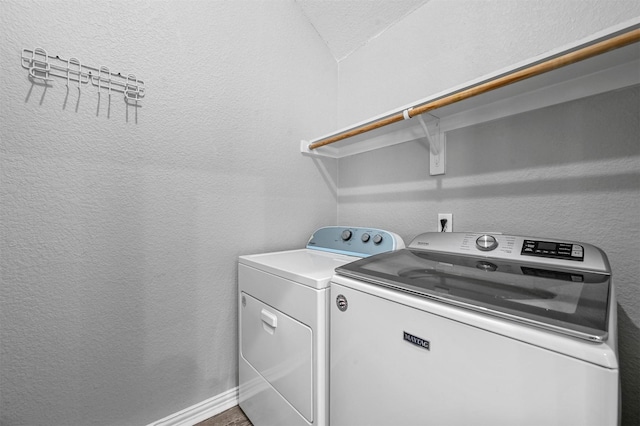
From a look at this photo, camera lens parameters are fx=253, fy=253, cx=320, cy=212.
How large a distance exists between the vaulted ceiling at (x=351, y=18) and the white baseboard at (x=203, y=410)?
236 cm

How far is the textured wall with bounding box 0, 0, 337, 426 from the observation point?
0.93 metres

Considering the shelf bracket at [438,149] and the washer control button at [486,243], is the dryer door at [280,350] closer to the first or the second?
the washer control button at [486,243]

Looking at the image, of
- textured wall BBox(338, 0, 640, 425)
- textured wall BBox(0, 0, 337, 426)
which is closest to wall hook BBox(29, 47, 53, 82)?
textured wall BBox(0, 0, 337, 426)

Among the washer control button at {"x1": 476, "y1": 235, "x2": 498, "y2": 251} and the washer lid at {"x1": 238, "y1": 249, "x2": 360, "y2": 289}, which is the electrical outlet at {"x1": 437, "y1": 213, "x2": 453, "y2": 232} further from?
the washer lid at {"x1": 238, "y1": 249, "x2": 360, "y2": 289}

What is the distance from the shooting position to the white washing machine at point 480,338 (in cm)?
46

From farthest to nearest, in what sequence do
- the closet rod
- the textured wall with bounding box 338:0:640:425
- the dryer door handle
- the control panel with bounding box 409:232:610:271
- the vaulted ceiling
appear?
1. the vaulted ceiling
2. the dryer door handle
3. the textured wall with bounding box 338:0:640:425
4. the control panel with bounding box 409:232:610:271
5. the closet rod

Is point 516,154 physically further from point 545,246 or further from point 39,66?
point 39,66

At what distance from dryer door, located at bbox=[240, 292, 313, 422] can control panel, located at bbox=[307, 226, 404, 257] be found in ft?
1.69

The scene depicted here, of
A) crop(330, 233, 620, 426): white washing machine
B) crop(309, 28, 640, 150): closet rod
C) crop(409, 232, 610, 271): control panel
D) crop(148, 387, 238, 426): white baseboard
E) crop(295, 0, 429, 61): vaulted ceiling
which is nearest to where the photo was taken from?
crop(330, 233, 620, 426): white washing machine

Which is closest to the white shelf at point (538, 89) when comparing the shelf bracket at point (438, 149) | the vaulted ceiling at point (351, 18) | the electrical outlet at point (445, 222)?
the shelf bracket at point (438, 149)

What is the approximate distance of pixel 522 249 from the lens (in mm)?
909

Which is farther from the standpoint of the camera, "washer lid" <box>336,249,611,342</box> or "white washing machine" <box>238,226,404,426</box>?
"white washing machine" <box>238,226,404,426</box>

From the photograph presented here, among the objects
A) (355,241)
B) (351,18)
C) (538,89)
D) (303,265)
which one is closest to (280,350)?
(303,265)

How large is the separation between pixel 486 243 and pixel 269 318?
3.09 feet
